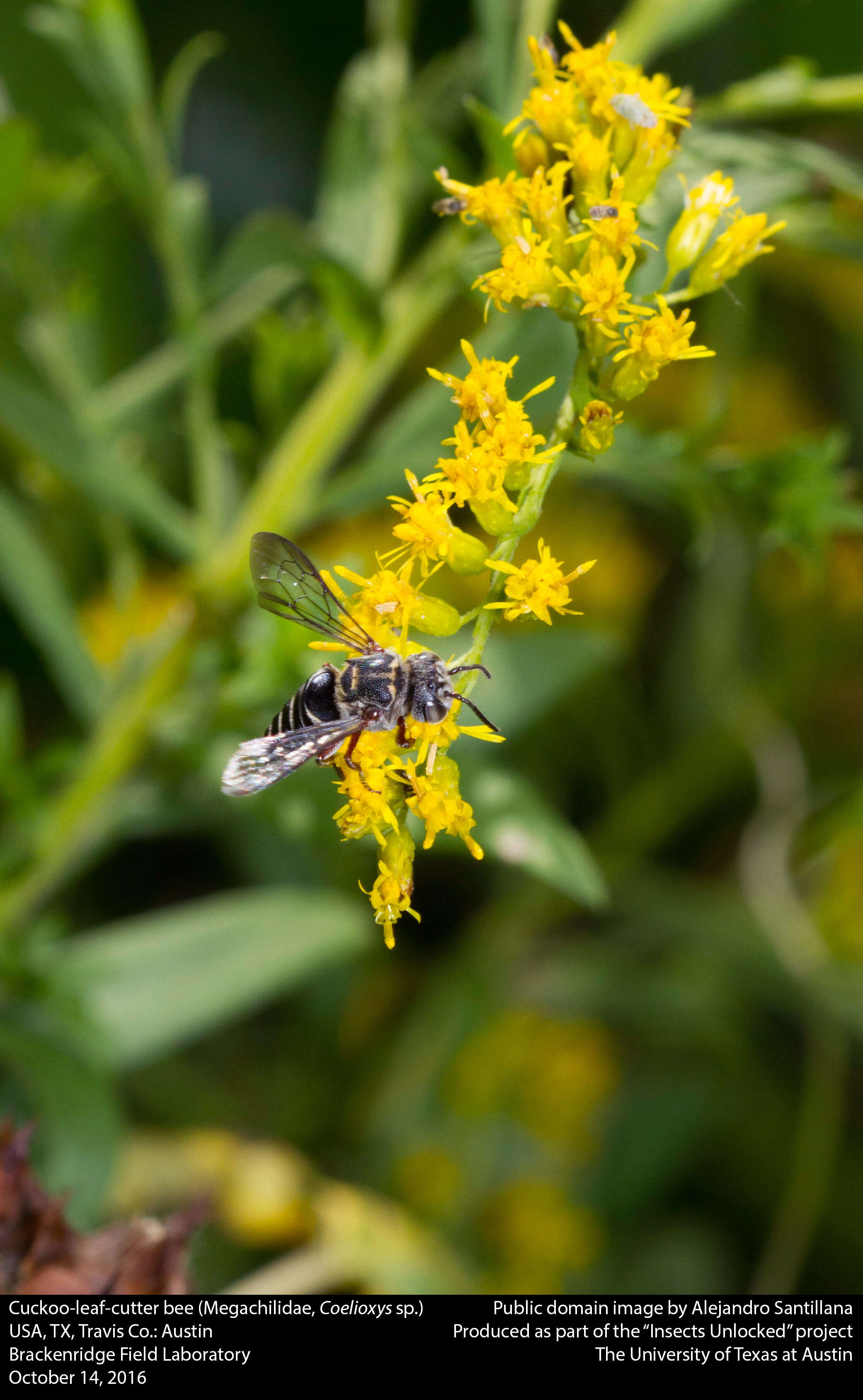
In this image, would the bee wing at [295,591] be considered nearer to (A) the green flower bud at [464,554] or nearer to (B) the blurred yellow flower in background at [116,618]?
(A) the green flower bud at [464,554]

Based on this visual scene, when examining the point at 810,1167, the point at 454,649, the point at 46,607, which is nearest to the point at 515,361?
the point at 454,649

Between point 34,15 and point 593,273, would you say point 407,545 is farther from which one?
point 34,15

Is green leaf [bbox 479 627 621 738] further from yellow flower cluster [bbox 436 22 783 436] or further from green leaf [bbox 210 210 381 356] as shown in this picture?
yellow flower cluster [bbox 436 22 783 436]

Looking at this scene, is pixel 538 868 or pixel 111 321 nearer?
pixel 538 868

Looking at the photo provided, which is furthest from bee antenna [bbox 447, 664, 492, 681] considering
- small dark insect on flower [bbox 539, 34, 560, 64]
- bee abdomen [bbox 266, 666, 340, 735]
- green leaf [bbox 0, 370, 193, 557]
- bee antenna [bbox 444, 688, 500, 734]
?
green leaf [bbox 0, 370, 193, 557]

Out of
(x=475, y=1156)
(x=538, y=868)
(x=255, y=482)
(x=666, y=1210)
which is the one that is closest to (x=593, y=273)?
(x=538, y=868)

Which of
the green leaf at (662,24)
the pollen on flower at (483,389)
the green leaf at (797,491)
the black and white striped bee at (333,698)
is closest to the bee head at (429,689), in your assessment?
the black and white striped bee at (333,698)
